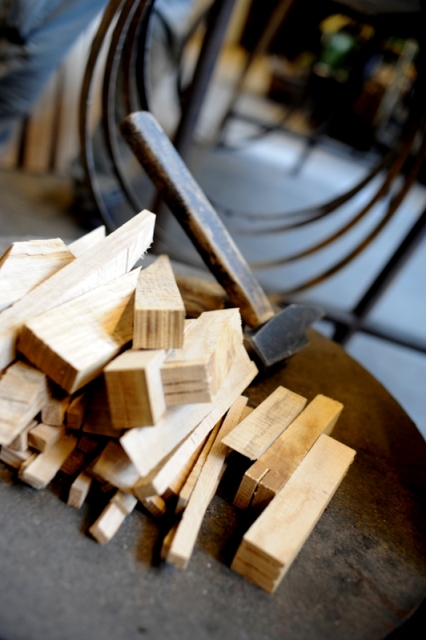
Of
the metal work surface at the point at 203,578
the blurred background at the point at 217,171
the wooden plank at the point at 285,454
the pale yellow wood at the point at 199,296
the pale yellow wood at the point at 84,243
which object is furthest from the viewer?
the blurred background at the point at 217,171

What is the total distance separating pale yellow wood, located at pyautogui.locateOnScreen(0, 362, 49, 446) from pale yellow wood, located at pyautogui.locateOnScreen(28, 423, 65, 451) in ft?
0.10

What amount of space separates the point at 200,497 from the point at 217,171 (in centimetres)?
473

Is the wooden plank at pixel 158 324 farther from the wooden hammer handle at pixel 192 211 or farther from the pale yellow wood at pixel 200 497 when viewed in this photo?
the wooden hammer handle at pixel 192 211

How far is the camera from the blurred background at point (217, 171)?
222cm

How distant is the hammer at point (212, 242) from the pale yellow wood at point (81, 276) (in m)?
0.18

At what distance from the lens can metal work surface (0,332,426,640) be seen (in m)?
0.80

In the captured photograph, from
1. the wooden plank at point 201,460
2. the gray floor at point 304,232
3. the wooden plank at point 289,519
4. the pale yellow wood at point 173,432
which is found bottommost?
the gray floor at point 304,232

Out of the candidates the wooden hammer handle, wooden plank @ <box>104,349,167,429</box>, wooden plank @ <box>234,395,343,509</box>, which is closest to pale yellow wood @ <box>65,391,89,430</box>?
wooden plank @ <box>104,349,167,429</box>

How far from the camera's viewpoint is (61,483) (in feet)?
3.32

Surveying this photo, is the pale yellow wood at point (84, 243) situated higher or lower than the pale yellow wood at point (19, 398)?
higher

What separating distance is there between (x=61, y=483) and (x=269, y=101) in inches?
399

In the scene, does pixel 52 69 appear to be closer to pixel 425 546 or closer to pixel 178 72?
pixel 178 72

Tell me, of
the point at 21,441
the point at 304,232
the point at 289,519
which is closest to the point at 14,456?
the point at 21,441

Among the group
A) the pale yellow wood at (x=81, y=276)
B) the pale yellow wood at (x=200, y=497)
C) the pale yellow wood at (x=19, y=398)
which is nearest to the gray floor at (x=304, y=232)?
the pale yellow wood at (x=81, y=276)
